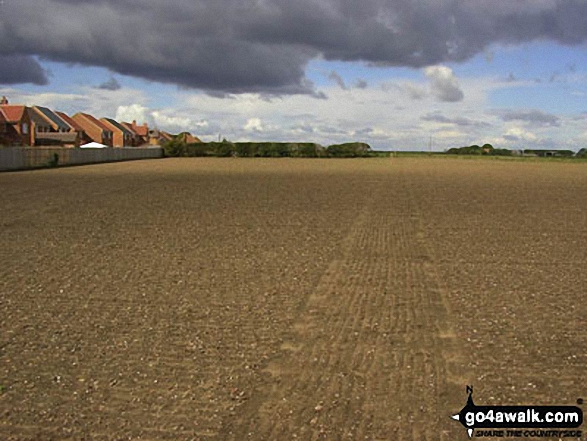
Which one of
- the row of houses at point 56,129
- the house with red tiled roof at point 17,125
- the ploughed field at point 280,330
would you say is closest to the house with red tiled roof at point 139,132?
the row of houses at point 56,129

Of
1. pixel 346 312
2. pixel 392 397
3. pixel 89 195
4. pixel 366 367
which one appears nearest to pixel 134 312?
pixel 346 312

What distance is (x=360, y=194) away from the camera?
93.7ft

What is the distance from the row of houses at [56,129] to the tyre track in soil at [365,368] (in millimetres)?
80495

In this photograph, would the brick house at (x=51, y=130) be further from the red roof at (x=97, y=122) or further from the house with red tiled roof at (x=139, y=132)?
the house with red tiled roof at (x=139, y=132)

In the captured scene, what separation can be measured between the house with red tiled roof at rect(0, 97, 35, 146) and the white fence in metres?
13.3

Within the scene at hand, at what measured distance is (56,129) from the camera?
96000mm

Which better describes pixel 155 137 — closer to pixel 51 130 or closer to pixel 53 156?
pixel 51 130

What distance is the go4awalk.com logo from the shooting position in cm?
482

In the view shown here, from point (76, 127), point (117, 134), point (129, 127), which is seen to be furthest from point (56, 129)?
point (129, 127)

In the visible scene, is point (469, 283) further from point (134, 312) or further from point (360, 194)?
point (360, 194)

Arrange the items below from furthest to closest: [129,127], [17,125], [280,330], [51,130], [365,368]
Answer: [129,127] < [51,130] < [17,125] < [280,330] < [365,368]

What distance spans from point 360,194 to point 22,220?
1483cm

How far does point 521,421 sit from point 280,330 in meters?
2.99

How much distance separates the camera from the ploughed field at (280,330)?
5.05 meters
